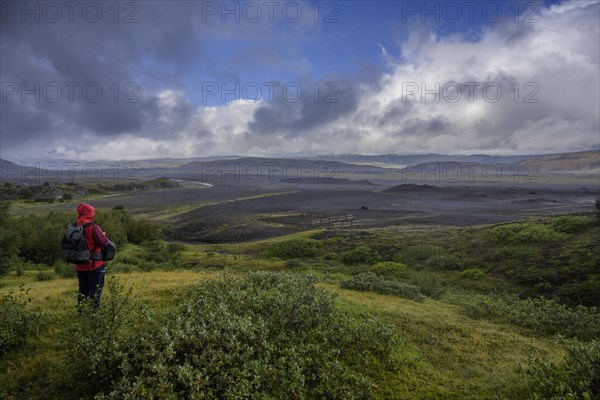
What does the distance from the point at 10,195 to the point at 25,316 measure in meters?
101

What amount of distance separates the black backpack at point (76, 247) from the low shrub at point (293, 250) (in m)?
26.1

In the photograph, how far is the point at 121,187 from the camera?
4909 inches

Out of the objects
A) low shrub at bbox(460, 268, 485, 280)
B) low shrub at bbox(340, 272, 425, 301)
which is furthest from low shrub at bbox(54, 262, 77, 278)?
low shrub at bbox(460, 268, 485, 280)

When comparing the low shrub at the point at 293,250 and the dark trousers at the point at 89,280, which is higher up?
the dark trousers at the point at 89,280

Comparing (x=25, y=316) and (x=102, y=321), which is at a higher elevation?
(x=102, y=321)

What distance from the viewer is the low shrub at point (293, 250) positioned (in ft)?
109

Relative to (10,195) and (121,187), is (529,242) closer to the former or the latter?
(10,195)

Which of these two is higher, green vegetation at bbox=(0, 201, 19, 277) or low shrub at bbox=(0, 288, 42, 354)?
low shrub at bbox=(0, 288, 42, 354)

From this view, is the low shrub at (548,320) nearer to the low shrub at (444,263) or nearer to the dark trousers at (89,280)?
the dark trousers at (89,280)

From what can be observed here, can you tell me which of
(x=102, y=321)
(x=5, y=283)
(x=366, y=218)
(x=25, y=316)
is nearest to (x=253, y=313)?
(x=102, y=321)

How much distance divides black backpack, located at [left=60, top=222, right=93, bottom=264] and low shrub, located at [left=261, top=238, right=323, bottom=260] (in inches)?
1027

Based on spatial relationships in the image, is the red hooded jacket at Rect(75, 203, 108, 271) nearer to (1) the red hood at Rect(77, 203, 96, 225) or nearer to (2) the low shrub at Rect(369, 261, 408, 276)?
(1) the red hood at Rect(77, 203, 96, 225)

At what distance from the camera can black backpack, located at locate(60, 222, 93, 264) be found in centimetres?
680

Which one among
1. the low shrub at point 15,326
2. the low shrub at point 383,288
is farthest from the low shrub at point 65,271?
the low shrub at point 383,288
